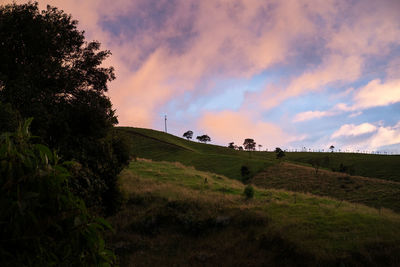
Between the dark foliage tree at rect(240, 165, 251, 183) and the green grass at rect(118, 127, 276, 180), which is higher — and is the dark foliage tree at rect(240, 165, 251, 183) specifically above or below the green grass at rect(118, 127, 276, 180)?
below

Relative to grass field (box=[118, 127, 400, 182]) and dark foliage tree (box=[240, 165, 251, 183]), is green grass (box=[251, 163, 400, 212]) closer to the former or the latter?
dark foliage tree (box=[240, 165, 251, 183])

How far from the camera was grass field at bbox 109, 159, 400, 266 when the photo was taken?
12.8 metres

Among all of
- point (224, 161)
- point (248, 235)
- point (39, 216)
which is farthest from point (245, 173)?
point (39, 216)

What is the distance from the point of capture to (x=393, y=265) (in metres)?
11.4

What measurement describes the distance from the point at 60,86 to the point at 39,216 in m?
20.4

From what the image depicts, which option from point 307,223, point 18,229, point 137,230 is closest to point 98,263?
point 18,229

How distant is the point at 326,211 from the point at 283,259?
6709 mm

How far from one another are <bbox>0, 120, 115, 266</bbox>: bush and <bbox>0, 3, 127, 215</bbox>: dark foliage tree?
16.0m

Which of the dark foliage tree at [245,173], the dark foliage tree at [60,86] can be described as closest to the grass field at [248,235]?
the dark foliage tree at [60,86]

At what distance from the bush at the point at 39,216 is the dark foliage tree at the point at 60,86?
16021mm

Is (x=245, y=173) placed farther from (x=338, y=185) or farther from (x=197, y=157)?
(x=197, y=157)

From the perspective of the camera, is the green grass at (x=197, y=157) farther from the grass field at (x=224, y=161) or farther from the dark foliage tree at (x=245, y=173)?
the dark foliage tree at (x=245, y=173)

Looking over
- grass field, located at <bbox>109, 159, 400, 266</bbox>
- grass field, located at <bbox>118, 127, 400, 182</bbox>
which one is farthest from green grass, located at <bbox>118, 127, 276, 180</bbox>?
grass field, located at <bbox>109, 159, 400, 266</bbox>

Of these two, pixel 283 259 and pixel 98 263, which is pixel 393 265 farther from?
pixel 98 263
